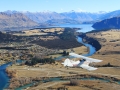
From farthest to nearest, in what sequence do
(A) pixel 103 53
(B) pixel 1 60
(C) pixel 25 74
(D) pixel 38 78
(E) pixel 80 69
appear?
1. (A) pixel 103 53
2. (B) pixel 1 60
3. (E) pixel 80 69
4. (C) pixel 25 74
5. (D) pixel 38 78

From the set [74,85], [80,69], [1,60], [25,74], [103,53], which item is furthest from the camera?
[103,53]

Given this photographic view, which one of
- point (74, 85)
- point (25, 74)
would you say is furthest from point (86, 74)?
point (25, 74)

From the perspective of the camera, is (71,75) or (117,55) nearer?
(71,75)

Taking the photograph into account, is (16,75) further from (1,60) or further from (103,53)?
(103,53)

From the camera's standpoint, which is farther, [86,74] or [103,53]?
[103,53]

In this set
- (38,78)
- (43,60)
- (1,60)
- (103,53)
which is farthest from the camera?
(103,53)

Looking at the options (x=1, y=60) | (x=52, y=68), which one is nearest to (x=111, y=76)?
(x=52, y=68)

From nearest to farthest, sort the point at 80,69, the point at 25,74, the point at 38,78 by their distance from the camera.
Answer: the point at 38,78 → the point at 25,74 → the point at 80,69

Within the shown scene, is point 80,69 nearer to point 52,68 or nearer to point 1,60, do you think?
point 52,68
